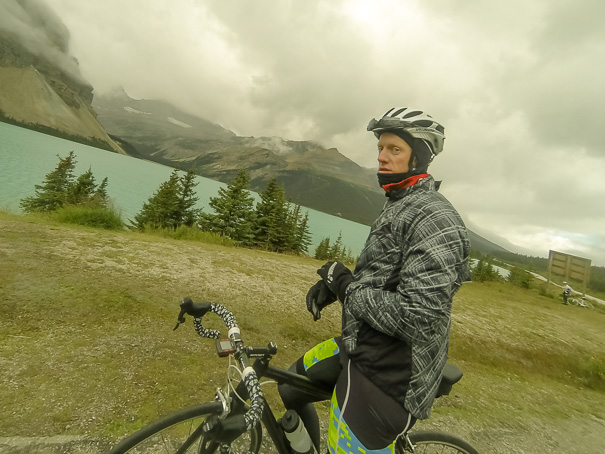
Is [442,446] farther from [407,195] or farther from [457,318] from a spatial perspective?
[457,318]

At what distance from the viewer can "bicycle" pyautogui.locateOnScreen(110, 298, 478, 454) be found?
1583 millimetres

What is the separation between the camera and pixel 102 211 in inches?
491

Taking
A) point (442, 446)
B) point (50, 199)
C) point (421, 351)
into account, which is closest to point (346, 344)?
point (421, 351)

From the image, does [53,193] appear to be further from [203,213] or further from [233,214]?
[233,214]

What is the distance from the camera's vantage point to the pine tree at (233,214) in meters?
23.4

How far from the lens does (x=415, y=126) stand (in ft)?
6.82

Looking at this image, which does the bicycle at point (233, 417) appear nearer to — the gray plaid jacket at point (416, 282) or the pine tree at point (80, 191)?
the gray plaid jacket at point (416, 282)

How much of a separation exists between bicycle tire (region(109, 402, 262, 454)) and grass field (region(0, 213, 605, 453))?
1120 millimetres

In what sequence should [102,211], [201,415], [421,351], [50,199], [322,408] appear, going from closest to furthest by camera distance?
[421,351]
[201,415]
[322,408]
[102,211]
[50,199]

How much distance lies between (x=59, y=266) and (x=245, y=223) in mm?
18199

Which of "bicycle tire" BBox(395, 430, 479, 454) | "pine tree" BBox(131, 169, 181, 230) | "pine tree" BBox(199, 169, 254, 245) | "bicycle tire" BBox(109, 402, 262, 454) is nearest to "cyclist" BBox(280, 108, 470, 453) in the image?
"bicycle tire" BBox(395, 430, 479, 454)

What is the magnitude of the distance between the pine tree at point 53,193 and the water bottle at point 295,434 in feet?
87.3

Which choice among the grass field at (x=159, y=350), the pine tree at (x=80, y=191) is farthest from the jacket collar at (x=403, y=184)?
the pine tree at (x=80, y=191)

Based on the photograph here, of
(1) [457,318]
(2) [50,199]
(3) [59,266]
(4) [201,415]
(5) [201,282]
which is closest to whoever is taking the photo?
(4) [201,415]
